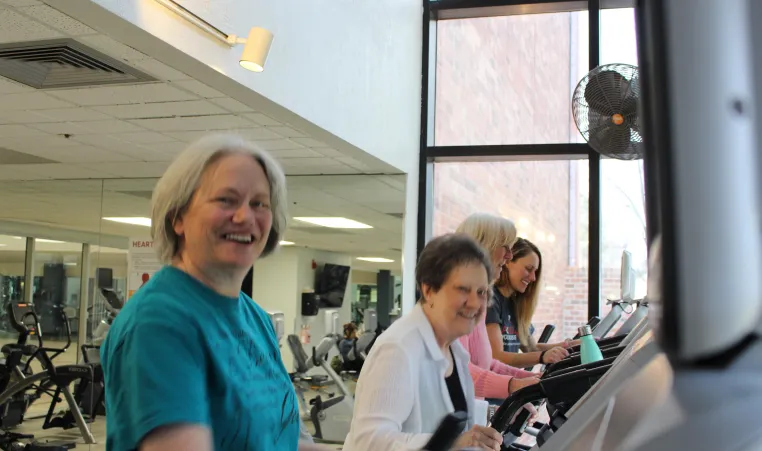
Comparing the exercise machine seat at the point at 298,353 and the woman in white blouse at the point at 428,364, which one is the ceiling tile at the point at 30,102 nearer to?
the woman in white blouse at the point at 428,364

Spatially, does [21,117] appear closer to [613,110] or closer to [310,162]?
[310,162]

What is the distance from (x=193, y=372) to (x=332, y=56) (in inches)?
143

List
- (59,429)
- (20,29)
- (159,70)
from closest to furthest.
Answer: (20,29) < (159,70) < (59,429)

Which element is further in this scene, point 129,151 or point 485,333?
point 129,151

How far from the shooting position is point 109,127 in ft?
15.1

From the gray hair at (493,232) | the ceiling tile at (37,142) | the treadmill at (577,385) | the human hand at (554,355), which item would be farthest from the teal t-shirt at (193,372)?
the ceiling tile at (37,142)

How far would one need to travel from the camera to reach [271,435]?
3.78 ft

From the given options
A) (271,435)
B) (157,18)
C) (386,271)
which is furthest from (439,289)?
(386,271)

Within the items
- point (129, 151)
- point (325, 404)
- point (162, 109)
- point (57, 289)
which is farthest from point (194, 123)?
point (57, 289)

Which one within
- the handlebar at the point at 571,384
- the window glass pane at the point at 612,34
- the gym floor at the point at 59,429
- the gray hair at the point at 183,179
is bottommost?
the gym floor at the point at 59,429

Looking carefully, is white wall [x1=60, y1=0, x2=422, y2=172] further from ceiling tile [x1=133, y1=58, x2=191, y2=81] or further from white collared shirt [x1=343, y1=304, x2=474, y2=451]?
white collared shirt [x1=343, y1=304, x2=474, y2=451]

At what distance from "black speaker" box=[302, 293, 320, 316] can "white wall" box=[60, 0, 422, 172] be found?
2.21 meters

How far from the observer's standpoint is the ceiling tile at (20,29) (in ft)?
9.21

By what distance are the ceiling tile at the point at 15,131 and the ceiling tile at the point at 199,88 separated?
61.1 inches
